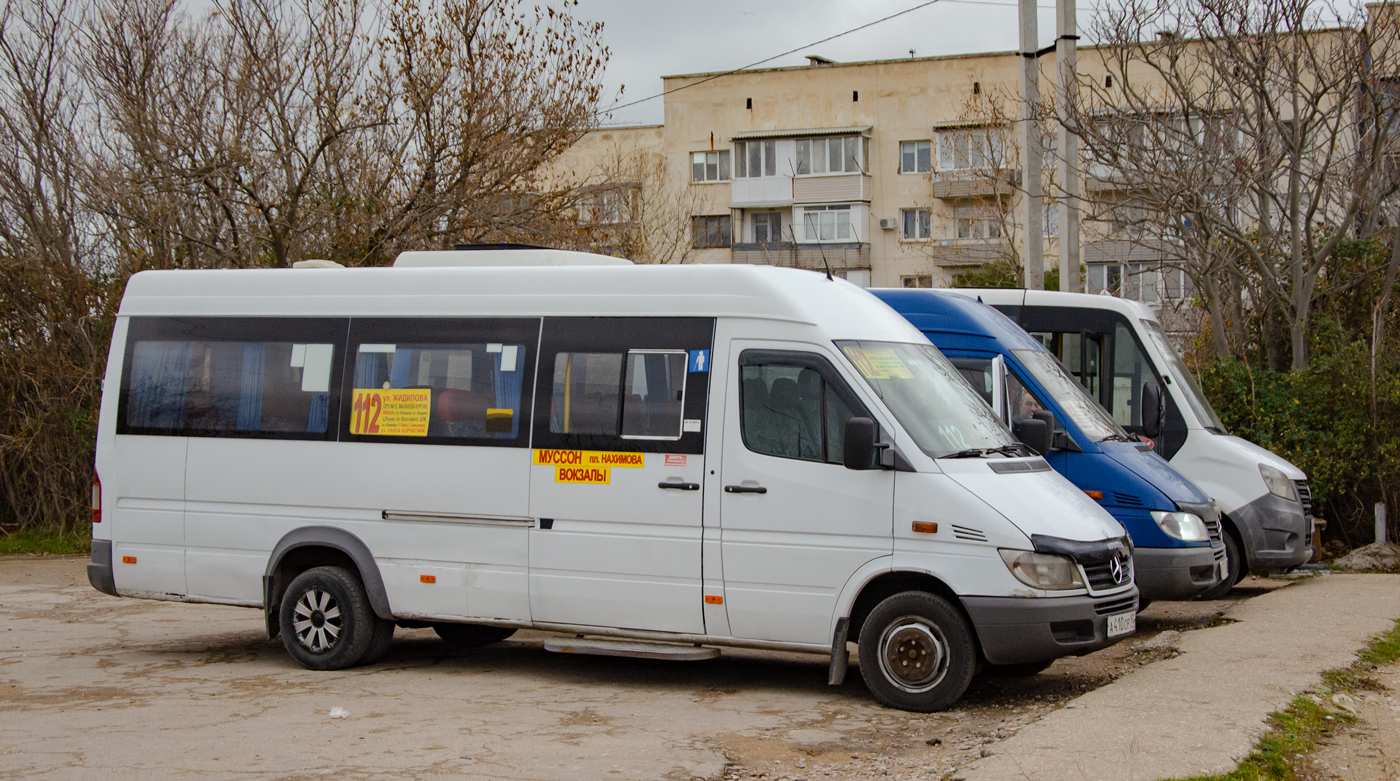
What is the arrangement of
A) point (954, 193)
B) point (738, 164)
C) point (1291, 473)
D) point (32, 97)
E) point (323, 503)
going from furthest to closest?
point (738, 164)
point (954, 193)
point (32, 97)
point (1291, 473)
point (323, 503)

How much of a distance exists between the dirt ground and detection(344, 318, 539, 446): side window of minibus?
1632mm

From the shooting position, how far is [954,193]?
48.6m

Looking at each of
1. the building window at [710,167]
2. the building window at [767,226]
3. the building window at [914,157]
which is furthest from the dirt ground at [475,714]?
the building window at [710,167]

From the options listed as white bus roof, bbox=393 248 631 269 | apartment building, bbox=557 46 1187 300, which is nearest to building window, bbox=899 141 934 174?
apartment building, bbox=557 46 1187 300

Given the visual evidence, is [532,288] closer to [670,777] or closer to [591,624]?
[591,624]

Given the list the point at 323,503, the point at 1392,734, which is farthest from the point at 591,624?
the point at 1392,734

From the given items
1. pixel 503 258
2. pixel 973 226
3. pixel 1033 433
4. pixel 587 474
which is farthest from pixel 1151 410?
pixel 973 226

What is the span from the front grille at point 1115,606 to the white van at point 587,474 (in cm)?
3

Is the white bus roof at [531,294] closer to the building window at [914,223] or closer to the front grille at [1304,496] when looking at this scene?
the front grille at [1304,496]

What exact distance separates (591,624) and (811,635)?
4.83ft

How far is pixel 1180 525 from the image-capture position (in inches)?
393

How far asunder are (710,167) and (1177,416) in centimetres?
4450

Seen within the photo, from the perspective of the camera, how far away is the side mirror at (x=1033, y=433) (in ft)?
30.3

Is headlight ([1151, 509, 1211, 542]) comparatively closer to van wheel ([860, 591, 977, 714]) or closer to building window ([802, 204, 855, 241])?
van wheel ([860, 591, 977, 714])
